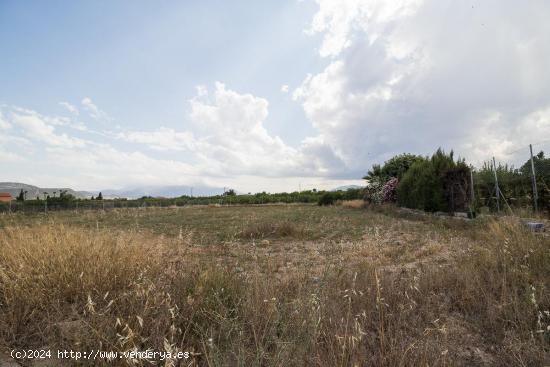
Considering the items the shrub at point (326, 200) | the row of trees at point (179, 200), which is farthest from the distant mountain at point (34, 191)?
the shrub at point (326, 200)

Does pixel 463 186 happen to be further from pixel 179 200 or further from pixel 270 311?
pixel 179 200

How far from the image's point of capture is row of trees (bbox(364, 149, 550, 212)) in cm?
873

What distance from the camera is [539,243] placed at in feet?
12.7

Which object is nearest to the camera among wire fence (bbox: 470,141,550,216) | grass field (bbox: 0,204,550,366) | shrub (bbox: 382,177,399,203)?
grass field (bbox: 0,204,550,366)

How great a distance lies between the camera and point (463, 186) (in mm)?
11328

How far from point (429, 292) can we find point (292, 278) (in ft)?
5.03

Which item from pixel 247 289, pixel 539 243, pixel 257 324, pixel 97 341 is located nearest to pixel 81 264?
pixel 97 341

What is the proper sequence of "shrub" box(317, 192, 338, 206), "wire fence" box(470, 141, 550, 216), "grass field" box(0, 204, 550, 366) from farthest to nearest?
"shrub" box(317, 192, 338, 206) → "wire fence" box(470, 141, 550, 216) → "grass field" box(0, 204, 550, 366)

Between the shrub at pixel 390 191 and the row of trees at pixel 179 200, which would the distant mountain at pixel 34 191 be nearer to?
the row of trees at pixel 179 200

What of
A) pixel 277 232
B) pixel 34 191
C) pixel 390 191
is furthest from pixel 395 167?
pixel 34 191

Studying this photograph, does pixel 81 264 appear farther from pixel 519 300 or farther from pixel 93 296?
pixel 519 300

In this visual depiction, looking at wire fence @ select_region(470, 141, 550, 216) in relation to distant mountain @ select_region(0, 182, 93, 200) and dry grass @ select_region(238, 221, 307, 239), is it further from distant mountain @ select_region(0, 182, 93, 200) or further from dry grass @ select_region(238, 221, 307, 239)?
distant mountain @ select_region(0, 182, 93, 200)

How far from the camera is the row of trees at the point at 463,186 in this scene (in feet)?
28.6

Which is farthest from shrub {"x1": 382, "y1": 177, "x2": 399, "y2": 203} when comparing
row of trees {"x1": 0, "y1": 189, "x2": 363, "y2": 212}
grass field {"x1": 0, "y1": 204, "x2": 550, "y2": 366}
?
grass field {"x1": 0, "y1": 204, "x2": 550, "y2": 366}
